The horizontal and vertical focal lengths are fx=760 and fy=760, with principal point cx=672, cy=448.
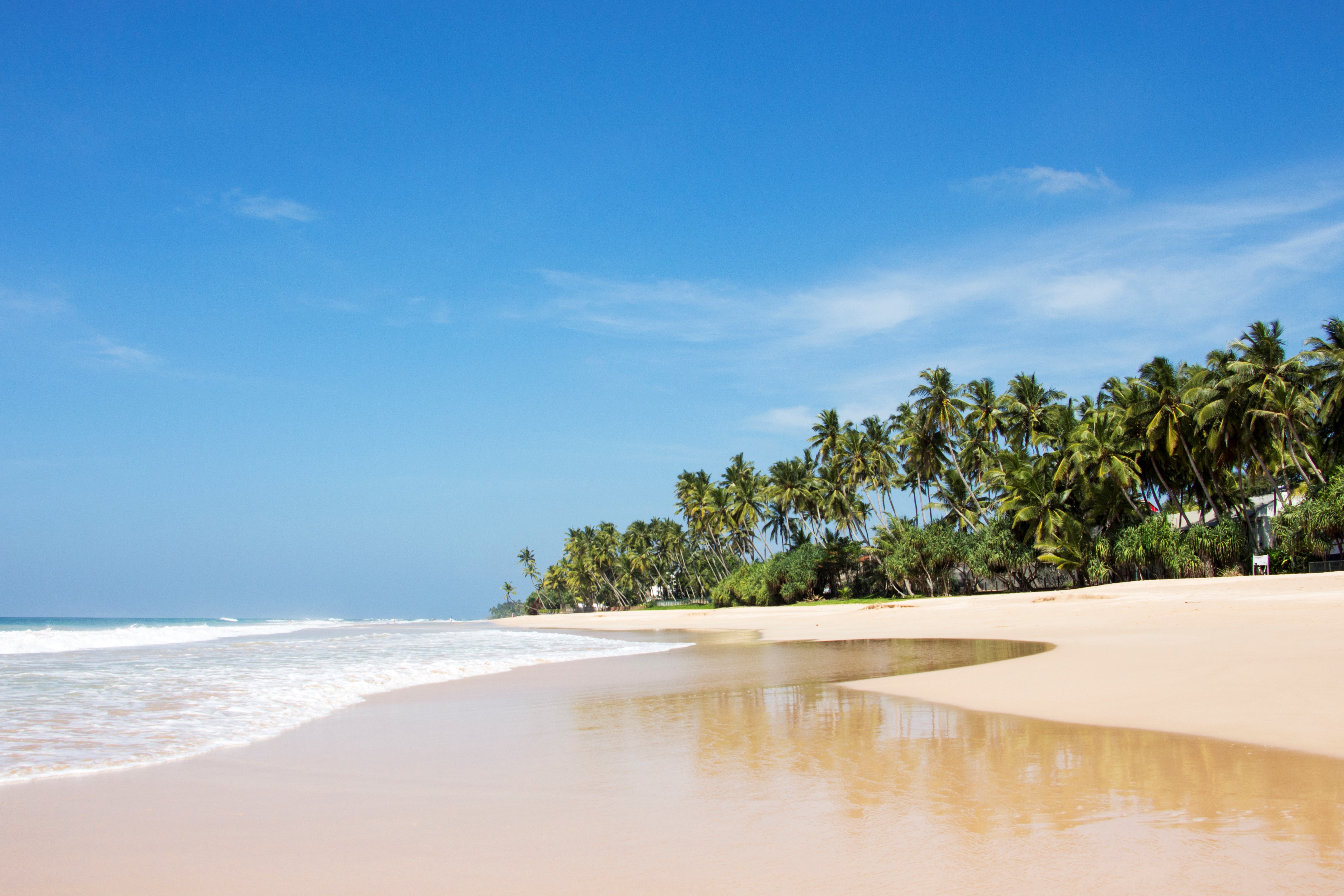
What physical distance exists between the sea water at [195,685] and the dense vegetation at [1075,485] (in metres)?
26.3

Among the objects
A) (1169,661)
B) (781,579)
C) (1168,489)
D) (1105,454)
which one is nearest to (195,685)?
(1169,661)

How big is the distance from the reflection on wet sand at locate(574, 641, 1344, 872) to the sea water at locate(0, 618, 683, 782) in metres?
4.47

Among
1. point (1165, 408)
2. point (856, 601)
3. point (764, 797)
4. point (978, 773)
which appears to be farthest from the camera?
point (856, 601)

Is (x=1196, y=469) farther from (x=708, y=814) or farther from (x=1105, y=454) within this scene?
(x=708, y=814)

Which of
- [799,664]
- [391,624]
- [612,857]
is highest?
[612,857]

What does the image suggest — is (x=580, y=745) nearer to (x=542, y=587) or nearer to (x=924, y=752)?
(x=924, y=752)

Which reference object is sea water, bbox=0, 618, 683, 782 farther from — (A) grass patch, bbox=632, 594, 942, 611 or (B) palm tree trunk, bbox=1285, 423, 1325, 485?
(B) palm tree trunk, bbox=1285, 423, 1325, 485

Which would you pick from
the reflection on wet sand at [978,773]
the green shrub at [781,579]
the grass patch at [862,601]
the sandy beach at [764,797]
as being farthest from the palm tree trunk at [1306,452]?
the reflection on wet sand at [978,773]

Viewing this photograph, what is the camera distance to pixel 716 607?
238ft

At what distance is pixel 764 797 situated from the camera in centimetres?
530

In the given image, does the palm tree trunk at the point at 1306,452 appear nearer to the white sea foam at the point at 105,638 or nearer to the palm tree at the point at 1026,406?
the palm tree at the point at 1026,406

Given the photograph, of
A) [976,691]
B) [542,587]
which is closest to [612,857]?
[976,691]

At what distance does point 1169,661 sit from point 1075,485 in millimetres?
34290

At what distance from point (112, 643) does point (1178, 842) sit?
43282 mm
